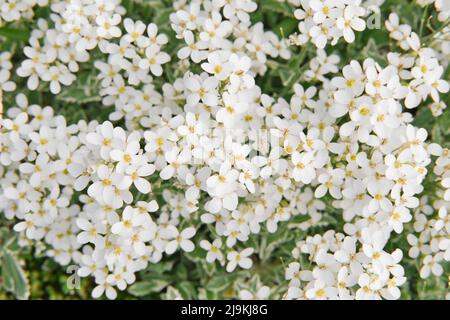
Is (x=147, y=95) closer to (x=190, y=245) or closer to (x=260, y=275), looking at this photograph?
(x=190, y=245)

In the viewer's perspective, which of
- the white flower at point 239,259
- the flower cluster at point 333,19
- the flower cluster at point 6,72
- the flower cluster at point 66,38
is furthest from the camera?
the flower cluster at point 6,72

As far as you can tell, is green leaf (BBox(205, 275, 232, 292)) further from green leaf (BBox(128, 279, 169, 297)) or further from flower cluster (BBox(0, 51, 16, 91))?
flower cluster (BBox(0, 51, 16, 91))

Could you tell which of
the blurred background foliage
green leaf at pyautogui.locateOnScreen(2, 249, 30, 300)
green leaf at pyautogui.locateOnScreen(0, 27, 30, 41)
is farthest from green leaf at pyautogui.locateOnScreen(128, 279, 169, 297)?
green leaf at pyautogui.locateOnScreen(0, 27, 30, 41)

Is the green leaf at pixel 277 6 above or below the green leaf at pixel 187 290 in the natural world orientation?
above

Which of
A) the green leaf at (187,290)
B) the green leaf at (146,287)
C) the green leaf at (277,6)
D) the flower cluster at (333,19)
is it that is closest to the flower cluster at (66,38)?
the green leaf at (277,6)

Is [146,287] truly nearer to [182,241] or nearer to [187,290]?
[187,290]

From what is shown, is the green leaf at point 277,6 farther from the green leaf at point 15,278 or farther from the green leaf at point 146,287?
the green leaf at point 15,278

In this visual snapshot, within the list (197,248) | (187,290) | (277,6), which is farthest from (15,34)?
(187,290)
